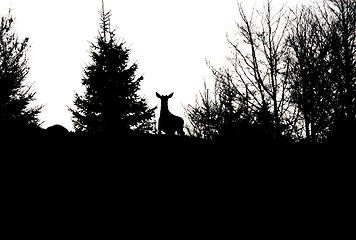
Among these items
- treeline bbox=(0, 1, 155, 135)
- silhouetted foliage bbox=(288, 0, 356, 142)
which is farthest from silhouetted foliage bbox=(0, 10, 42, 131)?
silhouetted foliage bbox=(288, 0, 356, 142)

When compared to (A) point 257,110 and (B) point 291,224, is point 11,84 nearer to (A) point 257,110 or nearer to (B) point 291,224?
(A) point 257,110

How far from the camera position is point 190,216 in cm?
537

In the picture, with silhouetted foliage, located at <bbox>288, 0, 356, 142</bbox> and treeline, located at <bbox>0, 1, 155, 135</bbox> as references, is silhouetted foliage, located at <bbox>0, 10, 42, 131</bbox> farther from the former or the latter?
silhouetted foliage, located at <bbox>288, 0, 356, 142</bbox>

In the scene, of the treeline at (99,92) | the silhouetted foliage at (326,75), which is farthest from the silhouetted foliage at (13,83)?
the silhouetted foliage at (326,75)

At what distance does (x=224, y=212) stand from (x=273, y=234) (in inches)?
36.8

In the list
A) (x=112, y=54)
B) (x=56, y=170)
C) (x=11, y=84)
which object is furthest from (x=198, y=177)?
(x=112, y=54)

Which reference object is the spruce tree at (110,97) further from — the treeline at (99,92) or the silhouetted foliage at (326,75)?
the silhouetted foliage at (326,75)

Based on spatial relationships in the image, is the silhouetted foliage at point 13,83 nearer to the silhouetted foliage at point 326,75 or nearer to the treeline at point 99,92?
the treeline at point 99,92

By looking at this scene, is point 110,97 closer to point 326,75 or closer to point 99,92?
point 99,92

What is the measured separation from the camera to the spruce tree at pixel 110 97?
2006cm

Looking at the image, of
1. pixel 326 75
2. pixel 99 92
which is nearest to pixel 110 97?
pixel 99 92

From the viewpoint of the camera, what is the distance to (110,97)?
20.7m

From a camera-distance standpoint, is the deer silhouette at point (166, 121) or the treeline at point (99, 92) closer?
the deer silhouette at point (166, 121)

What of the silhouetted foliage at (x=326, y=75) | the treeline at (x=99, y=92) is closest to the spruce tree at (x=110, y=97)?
the treeline at (x=99, y=92)
